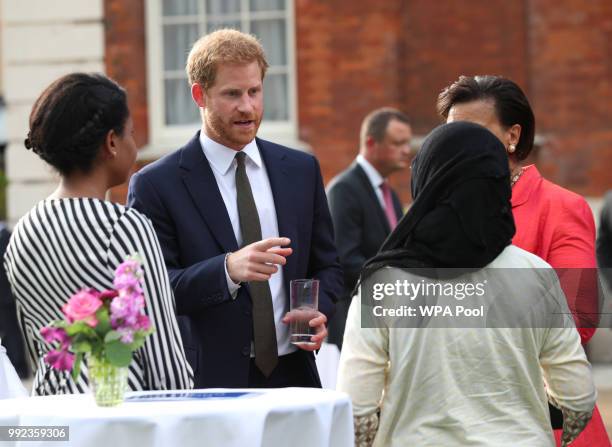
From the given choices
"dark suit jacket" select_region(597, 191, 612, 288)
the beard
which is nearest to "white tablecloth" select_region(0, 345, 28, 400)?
the beard

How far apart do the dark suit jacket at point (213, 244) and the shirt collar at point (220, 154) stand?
0.03 meters

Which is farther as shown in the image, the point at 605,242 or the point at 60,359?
the point at 605,242

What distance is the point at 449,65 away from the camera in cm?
1235

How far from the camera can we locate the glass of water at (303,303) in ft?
14.4

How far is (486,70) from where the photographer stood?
40.3ft

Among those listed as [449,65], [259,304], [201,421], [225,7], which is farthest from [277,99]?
[201,421]

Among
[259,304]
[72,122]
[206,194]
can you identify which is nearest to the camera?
[72,122]

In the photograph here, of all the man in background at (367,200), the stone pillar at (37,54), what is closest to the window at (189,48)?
the stone pillar at (37,54)

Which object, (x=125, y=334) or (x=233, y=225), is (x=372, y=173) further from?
(x=125, y=334)

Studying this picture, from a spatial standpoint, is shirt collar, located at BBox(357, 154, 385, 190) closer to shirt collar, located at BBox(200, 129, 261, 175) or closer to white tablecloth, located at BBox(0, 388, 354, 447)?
shirt collar, located at BBox(200, 129, 261, 175)

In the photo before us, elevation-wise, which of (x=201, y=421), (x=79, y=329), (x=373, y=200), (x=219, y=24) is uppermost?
(x=219, y=24)

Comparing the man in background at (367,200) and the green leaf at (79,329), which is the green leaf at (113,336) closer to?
the green leaf at (79,329)

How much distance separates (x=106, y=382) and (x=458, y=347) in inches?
36.2

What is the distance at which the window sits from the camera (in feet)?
41.5
